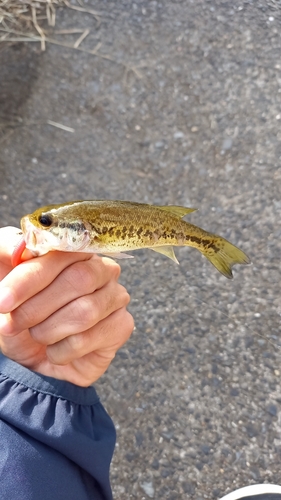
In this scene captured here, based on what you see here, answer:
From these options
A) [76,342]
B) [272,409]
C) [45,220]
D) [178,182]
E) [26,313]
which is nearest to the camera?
[45,220]

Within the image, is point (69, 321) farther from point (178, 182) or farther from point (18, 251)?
point (178, 182)

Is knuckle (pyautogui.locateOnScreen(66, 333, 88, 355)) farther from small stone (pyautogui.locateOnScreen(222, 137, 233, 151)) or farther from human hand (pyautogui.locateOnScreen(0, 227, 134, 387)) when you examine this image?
small stone (pyautogui.locateOnScreen(222, 137, 233, 151))

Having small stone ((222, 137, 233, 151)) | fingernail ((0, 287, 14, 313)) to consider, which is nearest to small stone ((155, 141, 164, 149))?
small stone ((222, 137, 233, 151))

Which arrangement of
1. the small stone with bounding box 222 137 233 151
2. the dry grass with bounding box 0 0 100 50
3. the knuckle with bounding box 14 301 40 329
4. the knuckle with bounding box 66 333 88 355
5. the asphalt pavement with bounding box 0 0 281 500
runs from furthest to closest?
the dry grass with bounding box 0 0 100 50 → the small stone with bounding box 222 137 233 151 → the asphalt pavement with bounding box 0 0 281 500 → the knuckle with bounding box 66 333 88 355 → the knuckle with bounding box 14 301 40 329

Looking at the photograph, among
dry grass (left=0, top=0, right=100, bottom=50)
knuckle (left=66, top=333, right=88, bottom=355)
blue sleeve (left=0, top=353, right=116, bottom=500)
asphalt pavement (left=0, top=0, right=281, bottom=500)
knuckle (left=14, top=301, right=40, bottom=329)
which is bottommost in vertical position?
asphalt pavement (left=0, top=0, right=281, bottom=500)

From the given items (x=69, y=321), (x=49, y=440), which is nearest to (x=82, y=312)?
(x=69, y=321)

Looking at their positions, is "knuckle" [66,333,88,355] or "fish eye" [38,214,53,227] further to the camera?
"knuckle" [66,333,88,355]
